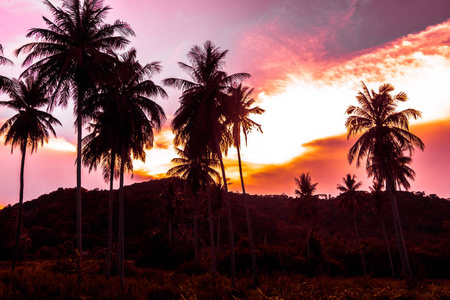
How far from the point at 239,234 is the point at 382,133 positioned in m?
39.7

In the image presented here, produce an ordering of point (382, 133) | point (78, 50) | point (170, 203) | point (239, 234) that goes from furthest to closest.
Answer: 1. point (239, 234)
2. point (170, 203)
3. point (382, 133)
4. point (78, 50)

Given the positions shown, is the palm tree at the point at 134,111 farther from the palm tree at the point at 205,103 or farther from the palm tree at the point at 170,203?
the palm tree at the point at 170,203

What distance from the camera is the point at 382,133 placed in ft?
76.5

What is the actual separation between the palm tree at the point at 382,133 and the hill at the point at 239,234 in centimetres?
1628

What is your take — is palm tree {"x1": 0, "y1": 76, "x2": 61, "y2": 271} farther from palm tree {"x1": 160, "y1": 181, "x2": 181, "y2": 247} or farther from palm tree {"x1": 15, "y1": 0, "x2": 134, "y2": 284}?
palm tree {"x1": 160, "y1": 181, "x2": 181, "y2": 247}

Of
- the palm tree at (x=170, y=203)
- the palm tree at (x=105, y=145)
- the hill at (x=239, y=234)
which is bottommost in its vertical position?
the hill at (x=239, y=234)

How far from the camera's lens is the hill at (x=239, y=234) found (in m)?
36.2

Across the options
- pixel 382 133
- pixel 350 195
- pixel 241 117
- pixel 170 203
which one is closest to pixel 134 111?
pixel 241 117

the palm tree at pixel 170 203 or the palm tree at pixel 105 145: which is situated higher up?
the palm tree at pixel 105 145

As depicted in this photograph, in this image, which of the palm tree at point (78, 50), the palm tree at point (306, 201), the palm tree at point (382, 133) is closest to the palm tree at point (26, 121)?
the palm tree at point (78, 50)

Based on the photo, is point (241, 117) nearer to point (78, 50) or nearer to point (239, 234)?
point (78, 50)

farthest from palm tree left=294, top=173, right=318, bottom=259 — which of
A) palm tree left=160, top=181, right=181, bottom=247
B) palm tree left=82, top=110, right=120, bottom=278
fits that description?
palm tree left=82, top=110, right=120, bottom=278

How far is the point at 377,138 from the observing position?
23328 mm

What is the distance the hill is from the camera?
119ft
